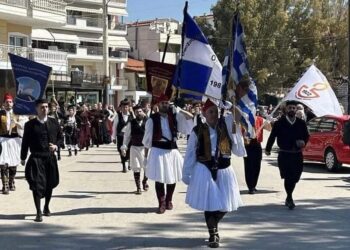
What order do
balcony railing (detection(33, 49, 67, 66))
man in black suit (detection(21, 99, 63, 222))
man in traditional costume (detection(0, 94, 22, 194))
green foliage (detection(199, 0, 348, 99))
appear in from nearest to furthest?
man in black suit (detection(21, 99, 63, 222)), man in traditional costume (detection(0, 94, 22, 194)), balcony railing (detection(33, 49, 67, 66)), green foliage (detection(199, 0, 348, 99))

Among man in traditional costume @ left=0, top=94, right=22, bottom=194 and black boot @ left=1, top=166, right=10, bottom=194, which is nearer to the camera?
black boot @ left=1, top=166, right=10, bottom=194

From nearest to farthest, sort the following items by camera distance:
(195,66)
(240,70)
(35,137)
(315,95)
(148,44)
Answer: (240,70), (195,66), (35,137), (315,95), (148,44)

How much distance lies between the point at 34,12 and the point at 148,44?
4497 centimetres

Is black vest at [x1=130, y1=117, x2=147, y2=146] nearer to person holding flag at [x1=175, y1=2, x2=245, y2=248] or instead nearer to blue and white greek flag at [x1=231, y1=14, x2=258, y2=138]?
blue and white greek flag at [x1=231, y1=14, x2=258, y2=138]

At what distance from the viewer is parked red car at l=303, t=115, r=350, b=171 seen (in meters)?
16.9

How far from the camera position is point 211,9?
53.7 m

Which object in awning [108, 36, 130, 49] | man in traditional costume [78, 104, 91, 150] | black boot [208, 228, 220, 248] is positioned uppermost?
awning [108, 36, 130, 49]

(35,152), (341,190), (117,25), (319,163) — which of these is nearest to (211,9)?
(117,25)

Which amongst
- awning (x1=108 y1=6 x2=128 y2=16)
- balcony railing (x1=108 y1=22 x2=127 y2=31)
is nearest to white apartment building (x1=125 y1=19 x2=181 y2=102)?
balcony railing (x1=108 y1=22 x2=127 y2=31)

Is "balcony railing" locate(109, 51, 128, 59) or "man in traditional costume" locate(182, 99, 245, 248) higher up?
"balcony railing" locate(109, 51, 128, 59)

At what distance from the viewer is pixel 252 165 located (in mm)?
12773

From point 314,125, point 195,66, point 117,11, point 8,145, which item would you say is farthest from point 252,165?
point 117,11

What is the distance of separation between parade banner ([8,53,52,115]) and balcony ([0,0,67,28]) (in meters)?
18.9

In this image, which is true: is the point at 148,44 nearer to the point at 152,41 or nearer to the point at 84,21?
the point at 152,41
